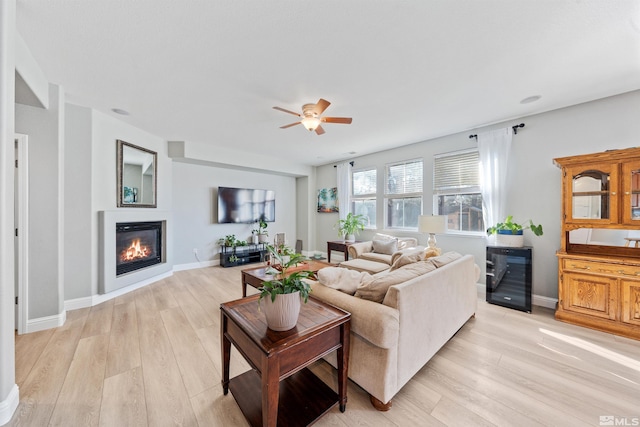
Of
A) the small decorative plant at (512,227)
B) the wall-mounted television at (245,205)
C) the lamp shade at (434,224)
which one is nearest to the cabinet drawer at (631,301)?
the small decorative plant at (512,227)

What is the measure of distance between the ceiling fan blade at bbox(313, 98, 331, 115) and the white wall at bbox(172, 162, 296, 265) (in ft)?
11.7

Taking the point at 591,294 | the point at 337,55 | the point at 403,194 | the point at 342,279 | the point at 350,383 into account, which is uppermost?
the point at 337,55

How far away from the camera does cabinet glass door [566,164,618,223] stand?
2529 mm

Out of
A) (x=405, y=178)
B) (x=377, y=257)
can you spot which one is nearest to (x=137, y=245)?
(x=377, y=257)

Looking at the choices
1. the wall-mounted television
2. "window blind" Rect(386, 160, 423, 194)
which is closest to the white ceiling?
"window blind" Rect(386, 160, 423, 194)

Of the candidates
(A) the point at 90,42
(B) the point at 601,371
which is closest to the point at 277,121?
(A) the point at 90,42

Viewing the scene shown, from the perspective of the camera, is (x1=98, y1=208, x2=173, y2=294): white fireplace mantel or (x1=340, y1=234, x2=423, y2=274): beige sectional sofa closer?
(x1=98, y1=208, x2=173, y2=294): white fireplace mantel

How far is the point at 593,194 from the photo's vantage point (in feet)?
8.68

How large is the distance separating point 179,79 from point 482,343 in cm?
396

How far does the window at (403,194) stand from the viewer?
4.62 m

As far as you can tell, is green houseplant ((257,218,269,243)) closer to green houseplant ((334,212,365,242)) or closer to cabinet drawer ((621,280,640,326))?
green houseplant ((334,212,365,242))

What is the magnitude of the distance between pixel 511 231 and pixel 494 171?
3.03 feet

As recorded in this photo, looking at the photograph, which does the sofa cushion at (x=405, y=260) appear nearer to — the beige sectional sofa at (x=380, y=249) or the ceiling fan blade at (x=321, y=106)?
the beige sectional sofa at (x=380, y=249)

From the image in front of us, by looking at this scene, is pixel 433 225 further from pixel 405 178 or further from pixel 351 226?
pixel 351 226
